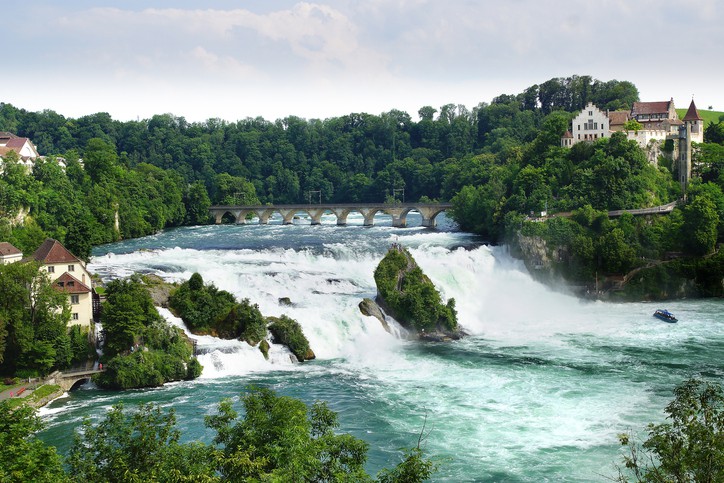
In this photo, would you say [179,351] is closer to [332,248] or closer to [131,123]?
[332,248]

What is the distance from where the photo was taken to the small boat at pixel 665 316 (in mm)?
50000

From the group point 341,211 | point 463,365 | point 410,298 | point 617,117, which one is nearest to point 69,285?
point 410,298

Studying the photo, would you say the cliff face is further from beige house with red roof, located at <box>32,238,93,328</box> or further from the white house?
beige house with red roof, located at <box>32,238,93,328</box>

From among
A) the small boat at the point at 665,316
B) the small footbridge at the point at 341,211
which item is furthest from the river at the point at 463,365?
the small footbridge at the point at 341,211

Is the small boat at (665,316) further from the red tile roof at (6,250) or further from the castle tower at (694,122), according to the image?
the red tile roof at (6,250)

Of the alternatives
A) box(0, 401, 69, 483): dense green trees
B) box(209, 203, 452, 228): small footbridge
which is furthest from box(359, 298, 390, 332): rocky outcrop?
box(209, 203, 452, 228): small footbridge

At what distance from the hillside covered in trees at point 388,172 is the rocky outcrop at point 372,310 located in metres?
20.3

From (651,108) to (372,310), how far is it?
49651mm

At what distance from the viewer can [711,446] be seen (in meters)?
15.5

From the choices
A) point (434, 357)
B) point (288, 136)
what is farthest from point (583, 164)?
point (288, 136)

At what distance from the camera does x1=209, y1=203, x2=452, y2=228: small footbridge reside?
312ft

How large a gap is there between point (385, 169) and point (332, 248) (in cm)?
7457

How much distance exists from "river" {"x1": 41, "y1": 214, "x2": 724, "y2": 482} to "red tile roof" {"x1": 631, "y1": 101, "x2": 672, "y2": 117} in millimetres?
27931

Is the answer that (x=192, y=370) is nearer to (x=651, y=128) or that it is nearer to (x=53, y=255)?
(x=53, y=255)
